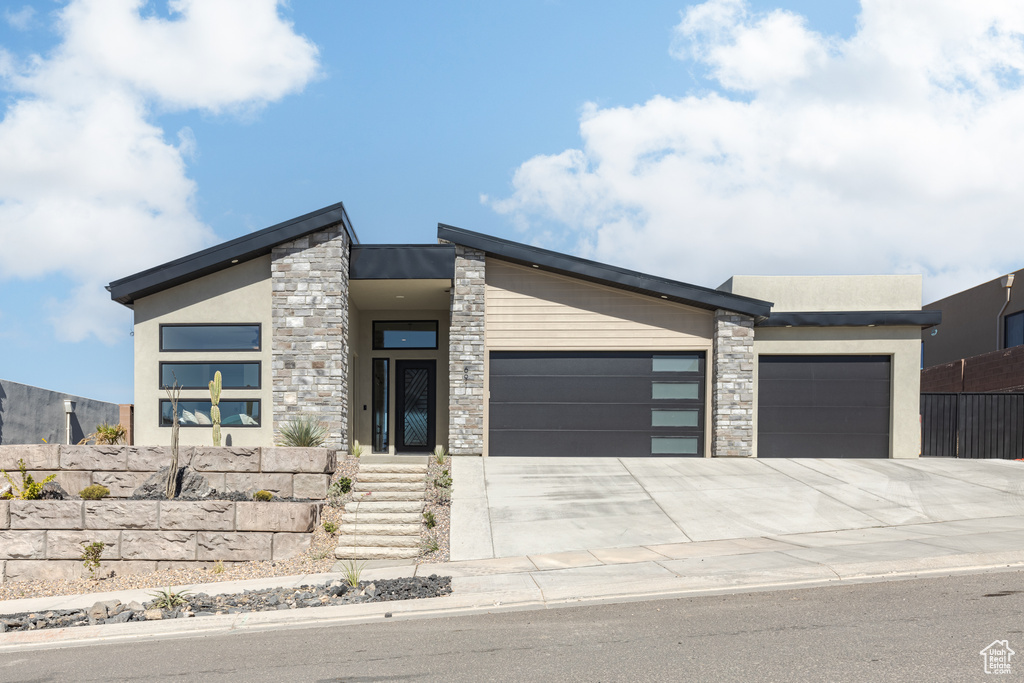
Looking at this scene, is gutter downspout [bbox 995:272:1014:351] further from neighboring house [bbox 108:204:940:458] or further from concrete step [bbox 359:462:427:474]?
concrete step [bbox 359:462:427:474]

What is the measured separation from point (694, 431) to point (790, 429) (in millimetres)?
2375

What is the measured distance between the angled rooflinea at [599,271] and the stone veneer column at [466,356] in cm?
39

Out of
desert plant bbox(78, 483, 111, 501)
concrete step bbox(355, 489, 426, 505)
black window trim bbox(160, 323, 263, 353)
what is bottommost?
concrete step bbox(355, 489, 426, 505)

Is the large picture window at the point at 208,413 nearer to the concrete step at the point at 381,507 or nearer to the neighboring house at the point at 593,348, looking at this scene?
the neighboring house at the point at 593,348

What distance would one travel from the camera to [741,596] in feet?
25.8

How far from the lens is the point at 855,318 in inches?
664

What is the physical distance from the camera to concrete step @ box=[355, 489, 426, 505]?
12.8 meters

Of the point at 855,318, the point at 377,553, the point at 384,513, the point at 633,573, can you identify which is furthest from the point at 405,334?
the point at 633,573

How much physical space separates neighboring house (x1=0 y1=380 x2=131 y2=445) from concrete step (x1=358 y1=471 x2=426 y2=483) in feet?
20.7

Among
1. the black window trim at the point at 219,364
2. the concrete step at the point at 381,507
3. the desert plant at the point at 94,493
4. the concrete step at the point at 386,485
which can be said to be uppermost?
the black window trim at the point at 219,364

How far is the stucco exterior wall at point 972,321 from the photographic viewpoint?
26.0m

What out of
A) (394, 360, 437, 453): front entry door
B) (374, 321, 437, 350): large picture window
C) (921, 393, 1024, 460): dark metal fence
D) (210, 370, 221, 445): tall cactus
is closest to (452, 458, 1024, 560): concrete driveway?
(921, 393, 1024, 460): dark metal fence

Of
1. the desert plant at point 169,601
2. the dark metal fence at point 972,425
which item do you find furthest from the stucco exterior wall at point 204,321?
the dark metal fence at point 972,425

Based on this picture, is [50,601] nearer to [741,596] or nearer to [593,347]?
[741,596]
